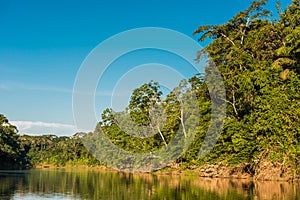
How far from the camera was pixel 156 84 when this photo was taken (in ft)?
154

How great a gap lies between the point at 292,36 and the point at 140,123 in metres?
28.0

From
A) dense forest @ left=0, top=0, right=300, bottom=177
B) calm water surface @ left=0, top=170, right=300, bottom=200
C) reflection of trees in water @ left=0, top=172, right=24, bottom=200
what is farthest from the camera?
dense forest @ left=0, top=0, right=300, bottom=177

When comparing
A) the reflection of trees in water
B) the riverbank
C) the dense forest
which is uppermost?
the dense forest

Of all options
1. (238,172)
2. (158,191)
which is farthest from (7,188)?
(238,172)

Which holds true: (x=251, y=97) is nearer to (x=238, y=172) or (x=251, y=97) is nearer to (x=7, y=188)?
(x=238, y=172)

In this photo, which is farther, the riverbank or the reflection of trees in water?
the riverbank

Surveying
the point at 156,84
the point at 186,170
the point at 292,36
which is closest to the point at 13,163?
the point at 156,84

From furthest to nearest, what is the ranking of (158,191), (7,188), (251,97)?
(251,97) < (7,188) < (158,191)

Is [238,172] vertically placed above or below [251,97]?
below

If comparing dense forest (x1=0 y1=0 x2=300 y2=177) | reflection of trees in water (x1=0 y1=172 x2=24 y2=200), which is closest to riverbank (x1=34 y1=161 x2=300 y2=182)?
dense forest (x1=0 y1=0 x2=300 y2=177)

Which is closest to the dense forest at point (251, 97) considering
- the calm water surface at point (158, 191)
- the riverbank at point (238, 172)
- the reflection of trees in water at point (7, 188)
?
the riverbank at point (238, 172)

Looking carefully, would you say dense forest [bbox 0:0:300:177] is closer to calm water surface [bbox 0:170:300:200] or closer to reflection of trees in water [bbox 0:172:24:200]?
calm water surface [bbox 0:170:300:200]

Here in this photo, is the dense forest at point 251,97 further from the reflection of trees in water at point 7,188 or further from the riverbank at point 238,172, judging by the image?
the reflection of trees in water at point 7,188

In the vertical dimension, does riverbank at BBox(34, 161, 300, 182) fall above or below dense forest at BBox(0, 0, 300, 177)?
below
